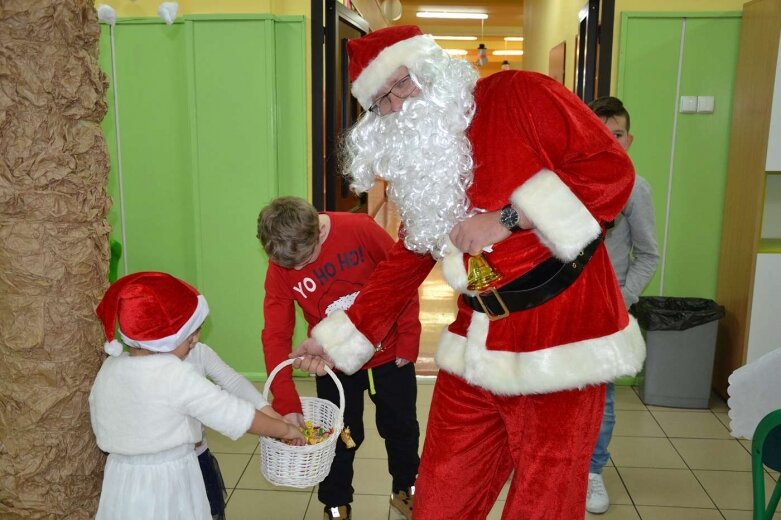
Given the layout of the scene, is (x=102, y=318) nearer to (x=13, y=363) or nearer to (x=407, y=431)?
(x=13, y=363)

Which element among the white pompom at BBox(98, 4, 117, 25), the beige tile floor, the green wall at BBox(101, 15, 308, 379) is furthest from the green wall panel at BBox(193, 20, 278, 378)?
the beige tile floor

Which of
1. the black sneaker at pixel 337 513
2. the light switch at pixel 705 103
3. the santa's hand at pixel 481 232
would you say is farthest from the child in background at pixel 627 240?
the light switch at pixel 705 103

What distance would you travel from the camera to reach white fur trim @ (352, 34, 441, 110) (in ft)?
5.84

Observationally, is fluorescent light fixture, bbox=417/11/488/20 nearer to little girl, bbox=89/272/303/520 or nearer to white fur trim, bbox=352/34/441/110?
white fur trim, bbox=352/34/441/110

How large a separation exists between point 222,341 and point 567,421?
2.89 metres

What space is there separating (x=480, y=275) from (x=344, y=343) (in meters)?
0.55

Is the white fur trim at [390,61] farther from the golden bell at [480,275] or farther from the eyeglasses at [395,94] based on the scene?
the golden bell at [480,275]

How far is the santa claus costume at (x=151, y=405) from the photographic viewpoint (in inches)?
71.4

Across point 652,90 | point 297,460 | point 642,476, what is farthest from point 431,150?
point 652,90

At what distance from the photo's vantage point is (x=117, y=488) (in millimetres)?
1865

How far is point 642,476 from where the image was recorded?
10.4 ft

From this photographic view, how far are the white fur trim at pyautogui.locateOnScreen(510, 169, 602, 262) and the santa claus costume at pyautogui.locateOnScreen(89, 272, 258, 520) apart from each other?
35.5 inches

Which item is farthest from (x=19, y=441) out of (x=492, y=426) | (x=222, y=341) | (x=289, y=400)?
(x=222, y=341)

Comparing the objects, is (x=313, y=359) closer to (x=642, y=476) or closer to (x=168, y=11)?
(x=642, y=476)
